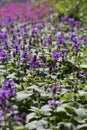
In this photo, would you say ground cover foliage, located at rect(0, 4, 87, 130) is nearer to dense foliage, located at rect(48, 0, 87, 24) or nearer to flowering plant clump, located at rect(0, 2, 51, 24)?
dense foliage, located at rect(48, 0, 87, 24)

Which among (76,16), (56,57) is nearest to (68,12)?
(76,16)

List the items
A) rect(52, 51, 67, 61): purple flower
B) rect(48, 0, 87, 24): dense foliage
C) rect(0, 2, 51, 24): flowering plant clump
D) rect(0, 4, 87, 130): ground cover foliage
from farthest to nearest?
rect(0, 2, 51, 24): flowering plant clump → rect(48, 0, 87, 24): dense foliage → rect(52, 51, 67, 61): purple flower → rect(0, 4, 87, 130): ground cover foliage

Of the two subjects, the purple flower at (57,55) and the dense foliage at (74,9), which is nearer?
the purple flower at (57,55)

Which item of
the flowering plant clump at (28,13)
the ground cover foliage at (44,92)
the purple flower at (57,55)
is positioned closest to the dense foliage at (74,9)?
the flowering plant clump at (28,13)

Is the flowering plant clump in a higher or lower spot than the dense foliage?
lower

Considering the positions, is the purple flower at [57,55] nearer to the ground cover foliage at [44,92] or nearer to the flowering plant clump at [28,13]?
the ground cover foliage at [44,92]

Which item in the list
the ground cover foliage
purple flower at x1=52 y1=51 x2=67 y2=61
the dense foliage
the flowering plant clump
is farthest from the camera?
the flowering plant clump

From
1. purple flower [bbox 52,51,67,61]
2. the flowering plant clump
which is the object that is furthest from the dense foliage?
purple flower [bbox 52,51,67,61]

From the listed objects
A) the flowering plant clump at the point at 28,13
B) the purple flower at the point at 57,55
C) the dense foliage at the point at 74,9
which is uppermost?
the purple flower at the point at 57,55

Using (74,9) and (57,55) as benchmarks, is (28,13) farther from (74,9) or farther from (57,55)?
(57,55)

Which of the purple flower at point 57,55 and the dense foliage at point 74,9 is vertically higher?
the purple flower at point 57,55

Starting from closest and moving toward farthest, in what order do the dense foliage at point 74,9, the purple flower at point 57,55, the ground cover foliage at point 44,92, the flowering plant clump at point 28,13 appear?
the ground cover foliage at point 44,92, the purple flower at point 57,55, the dense foliage at point 74,9, the flowering plant clump at point 28,13

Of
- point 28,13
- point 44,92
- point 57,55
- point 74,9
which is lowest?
point 28,13

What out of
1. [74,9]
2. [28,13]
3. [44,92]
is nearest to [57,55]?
[44,92]
